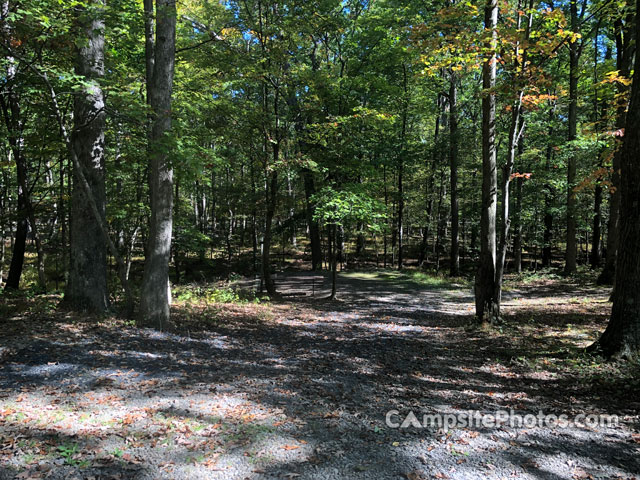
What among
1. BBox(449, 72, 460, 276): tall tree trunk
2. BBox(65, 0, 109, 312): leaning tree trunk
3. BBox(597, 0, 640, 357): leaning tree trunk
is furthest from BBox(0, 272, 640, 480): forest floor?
BBox(449, 72, 460, 276): tall tree trunk

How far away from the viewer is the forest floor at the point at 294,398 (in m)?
3.03

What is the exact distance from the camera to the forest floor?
9.93ft

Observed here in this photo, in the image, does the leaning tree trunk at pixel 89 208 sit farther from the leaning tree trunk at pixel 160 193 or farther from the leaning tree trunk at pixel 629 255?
the leaning tree trunk at pixel 629 255

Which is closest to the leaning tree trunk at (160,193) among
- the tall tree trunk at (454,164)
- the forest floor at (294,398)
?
the forest floor at (294,398)

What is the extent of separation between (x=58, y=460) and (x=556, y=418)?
15.9 feet

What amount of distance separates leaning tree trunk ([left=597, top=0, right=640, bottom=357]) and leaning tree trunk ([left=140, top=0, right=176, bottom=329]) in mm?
7559

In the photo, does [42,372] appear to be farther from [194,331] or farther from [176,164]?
[176,164]

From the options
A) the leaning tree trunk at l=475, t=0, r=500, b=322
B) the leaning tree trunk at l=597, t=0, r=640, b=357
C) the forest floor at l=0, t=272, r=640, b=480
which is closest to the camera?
the forest floor at l=0, t=272, r=640, b=480

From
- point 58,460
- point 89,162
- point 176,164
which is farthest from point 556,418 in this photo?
point 89,162

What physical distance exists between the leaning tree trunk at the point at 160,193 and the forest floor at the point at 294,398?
61cm

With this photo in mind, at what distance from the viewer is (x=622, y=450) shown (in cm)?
339

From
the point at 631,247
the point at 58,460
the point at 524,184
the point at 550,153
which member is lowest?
the point at 58,460

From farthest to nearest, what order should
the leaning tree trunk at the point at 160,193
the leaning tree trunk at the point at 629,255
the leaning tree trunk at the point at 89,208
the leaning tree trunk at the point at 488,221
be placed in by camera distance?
the leaning tree trunk at the point at 488,221 < the leaning tree trunk at the point at 89,208 < the leaning tree trunk at the point at 160,193 < the leaning tree trunk at the point at 629,255

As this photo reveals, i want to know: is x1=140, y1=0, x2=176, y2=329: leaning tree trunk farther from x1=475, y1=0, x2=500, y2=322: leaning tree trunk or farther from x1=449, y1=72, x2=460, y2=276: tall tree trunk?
x1=449, y1=72, x2=460, y2=276: tall tree trunk
